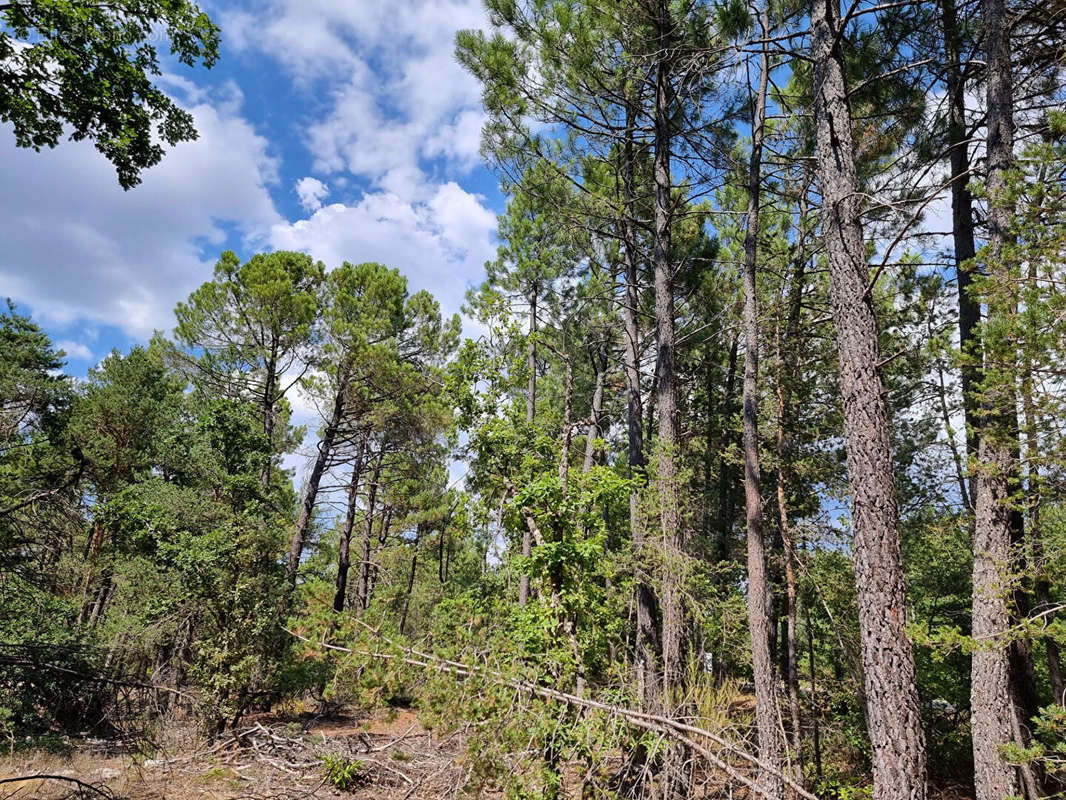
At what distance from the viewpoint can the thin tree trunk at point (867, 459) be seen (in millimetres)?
3025

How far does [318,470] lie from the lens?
1298 cm

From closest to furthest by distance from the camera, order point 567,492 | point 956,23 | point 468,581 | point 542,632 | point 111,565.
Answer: point 542,632 < point 567,492 < point 956,23 < point 111,565 < point 468,581

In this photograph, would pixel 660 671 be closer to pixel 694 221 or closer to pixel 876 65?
pixel 876 65

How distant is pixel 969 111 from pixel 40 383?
15773mm

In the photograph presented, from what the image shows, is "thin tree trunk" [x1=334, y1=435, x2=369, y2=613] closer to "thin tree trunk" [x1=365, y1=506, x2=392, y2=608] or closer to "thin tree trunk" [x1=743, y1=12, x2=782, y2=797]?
"thin tree trunk" [x1=365, y1=506, x2=392, y2=608]

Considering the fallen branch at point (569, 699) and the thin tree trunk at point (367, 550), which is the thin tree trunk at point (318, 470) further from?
the fallen branch at point (569, 699)

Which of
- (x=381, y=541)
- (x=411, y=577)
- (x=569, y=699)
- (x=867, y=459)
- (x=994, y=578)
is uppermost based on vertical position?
(x=867, y=459)

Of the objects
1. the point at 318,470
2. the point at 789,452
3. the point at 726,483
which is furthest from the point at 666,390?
the point at 318,470

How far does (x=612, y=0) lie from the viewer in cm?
736

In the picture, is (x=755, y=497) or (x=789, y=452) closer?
(x=755, y=497)

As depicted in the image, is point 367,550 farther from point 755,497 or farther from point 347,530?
point 755,497

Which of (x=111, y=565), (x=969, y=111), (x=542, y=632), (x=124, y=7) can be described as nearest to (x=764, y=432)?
(x=969, y=111)

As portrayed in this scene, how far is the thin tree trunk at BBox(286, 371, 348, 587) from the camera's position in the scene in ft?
39.9

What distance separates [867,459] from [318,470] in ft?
39.4
